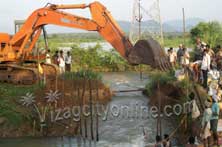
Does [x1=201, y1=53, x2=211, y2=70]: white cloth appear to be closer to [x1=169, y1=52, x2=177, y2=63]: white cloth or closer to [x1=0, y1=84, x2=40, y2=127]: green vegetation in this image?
[x1=169, y1=52, x2=177, y2=63]: white cloth

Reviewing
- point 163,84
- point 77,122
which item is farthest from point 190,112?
point 163,84

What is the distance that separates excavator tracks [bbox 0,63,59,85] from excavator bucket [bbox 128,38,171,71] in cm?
381

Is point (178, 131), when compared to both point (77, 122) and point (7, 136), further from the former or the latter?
point (7, 136)

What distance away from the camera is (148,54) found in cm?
1775

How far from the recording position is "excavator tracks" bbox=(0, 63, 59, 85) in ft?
64.6

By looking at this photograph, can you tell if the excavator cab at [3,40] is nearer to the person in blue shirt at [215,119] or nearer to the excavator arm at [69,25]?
the excavator arm at [69,25]

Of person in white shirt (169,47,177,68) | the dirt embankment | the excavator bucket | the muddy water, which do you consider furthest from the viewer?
person in white shirt (169,47,177,68)

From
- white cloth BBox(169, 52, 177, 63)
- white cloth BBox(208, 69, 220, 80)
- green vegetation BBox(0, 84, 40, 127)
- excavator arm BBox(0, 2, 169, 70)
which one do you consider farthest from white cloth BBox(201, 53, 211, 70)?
green vegetation BBox(0, 84, 40, 127)

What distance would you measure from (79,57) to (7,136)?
652 inches

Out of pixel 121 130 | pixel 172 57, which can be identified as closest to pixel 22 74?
pixel 121 130

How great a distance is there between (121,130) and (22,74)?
21.1ft

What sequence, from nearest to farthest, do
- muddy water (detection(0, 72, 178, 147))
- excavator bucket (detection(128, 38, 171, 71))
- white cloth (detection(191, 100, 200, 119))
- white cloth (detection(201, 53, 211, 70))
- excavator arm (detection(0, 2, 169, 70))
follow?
white cloth (detection(191, 100, 200, 119))
muddy water (detection(0, 72, 178, 147))
white cloth (detection(201, 53, 211, 70))
excavator bucket (detection(128, 38, 171, 71))
excavator arm (detection(0, 2, 169, 70))

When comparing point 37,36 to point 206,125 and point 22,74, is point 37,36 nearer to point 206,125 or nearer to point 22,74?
point 22,74

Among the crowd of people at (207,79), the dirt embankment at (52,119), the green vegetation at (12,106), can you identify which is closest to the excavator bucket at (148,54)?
the crowd of people at (207,79)
